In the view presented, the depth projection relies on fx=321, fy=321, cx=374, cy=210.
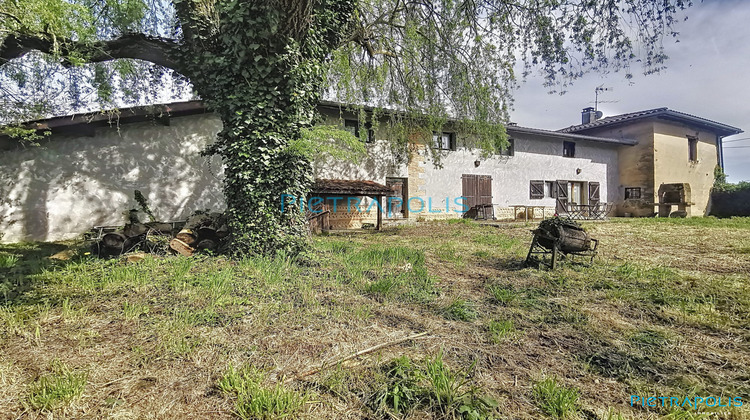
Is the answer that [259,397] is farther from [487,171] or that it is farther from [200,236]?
[487,171]

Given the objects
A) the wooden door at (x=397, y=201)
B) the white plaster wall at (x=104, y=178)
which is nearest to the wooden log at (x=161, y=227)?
the white plaster wall at (x=104, y=178)

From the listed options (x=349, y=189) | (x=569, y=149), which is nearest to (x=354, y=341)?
(x=349, y=189)

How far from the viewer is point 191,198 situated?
9.95 metres

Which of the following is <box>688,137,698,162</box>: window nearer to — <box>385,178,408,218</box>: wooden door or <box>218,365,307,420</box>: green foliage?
<box>385,178,408,218</box>: wooden door

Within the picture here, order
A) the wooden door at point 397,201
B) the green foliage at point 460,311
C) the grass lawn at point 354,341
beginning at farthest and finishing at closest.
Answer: the wooden door at point 397,201, the green foliage at point 460,311, the grass lawn at point 354,341

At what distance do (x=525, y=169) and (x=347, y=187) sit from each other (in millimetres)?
10462

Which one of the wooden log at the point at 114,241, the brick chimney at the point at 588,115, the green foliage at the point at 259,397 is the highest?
the brick chimney at the point at 588,115

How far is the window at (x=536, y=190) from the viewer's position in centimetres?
1714

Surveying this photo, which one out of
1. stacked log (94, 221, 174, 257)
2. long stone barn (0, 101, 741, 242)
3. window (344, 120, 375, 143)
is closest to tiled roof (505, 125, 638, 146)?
long stone barn (0, 101, 741, 242)

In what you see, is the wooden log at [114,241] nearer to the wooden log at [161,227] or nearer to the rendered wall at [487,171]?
the wooden log at [161,227]

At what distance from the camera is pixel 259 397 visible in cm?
169

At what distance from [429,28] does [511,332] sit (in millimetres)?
6746

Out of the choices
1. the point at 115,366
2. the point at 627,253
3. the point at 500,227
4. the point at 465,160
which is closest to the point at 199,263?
the point at 115,366

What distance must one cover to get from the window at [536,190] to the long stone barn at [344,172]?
2.5 inches
